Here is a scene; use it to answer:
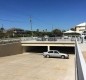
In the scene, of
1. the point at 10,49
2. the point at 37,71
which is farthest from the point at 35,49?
the point at 37,71

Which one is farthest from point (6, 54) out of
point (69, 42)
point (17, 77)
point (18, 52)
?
point (17, 77)

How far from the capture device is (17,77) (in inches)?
887

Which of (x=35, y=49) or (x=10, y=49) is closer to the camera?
(x=10, y=49)

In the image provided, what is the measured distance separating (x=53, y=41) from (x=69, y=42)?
3970 millimetres

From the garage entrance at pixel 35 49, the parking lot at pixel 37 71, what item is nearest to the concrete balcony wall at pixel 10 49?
the garage entrance at pixel 35 49

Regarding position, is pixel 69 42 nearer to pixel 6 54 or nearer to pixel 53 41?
pixel 53 41

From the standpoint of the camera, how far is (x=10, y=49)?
1847 inches

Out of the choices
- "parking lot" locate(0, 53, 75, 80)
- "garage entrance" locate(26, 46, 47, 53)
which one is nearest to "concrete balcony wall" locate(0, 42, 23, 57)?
"garage entrance" locate(26, 46, 47, 53)

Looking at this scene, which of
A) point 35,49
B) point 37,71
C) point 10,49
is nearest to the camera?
point 37,71

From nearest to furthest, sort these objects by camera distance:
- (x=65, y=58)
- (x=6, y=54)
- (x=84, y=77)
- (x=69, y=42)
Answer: (x=84, y=77) → (x=65, y=58) → (x=6, y=54) → (x=69, y=42)

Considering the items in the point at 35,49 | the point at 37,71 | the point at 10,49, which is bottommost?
the point at 37,71

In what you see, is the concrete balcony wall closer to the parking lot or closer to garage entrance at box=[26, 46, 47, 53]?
garage entrance at box=[26, 46, 47, 53]

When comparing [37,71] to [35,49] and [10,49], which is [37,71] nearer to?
[10,49]

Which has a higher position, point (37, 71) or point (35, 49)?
point (35, 49)
